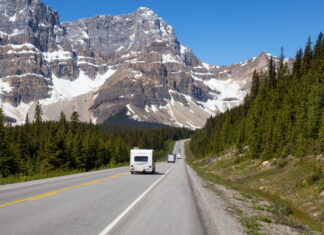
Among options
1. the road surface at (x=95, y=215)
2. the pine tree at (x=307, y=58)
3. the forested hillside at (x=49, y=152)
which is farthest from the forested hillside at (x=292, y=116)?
the forested hillside at (x=49, y=152)

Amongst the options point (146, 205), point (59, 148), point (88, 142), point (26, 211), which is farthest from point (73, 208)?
point (88, 142)

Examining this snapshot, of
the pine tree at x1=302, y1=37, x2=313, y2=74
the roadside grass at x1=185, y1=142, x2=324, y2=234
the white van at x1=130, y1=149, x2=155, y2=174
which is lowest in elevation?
the roadside grass at x1=185, y1=142, x2=324, y2=234

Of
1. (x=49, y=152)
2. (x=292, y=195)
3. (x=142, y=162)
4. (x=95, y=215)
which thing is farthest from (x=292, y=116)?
(x=95, y=215)

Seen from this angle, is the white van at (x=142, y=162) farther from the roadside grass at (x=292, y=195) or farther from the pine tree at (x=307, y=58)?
the pine tree at (x=307, y=58)

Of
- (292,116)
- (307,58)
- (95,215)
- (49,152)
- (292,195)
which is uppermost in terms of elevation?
(307,58)

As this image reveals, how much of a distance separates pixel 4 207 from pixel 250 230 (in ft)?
24.8

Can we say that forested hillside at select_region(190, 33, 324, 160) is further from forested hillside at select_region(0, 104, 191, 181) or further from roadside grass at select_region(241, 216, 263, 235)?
forested hillside at select_region(0, 104, 191, 181)

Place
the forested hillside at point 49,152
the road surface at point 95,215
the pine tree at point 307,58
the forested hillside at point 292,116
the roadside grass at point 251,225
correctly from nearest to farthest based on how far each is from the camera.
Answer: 1. the road surface at point 95,215
2. the roadside grass at point 251,225
3. the forested hillside at point 292,116
4. the forested hillside at point 49,152
5. the pine tree at point 307,58

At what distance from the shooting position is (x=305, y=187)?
67.1 ft

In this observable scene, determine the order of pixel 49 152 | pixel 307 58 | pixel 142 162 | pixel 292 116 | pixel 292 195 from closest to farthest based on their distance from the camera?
pixel 292 195 < pixel 142 162 < pixel 49 152 < pixel 292 116 < pixel 307 58

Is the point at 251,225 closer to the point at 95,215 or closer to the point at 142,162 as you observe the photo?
the point at 95,215

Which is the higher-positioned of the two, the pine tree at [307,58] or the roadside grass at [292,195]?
the pine tree at [307,58]

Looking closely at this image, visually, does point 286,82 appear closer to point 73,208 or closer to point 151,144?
point 73,208

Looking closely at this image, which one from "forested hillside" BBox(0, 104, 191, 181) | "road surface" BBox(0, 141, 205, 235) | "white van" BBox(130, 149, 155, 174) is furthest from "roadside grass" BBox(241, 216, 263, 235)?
"white van" BBox(130, 149, 155, 174)
